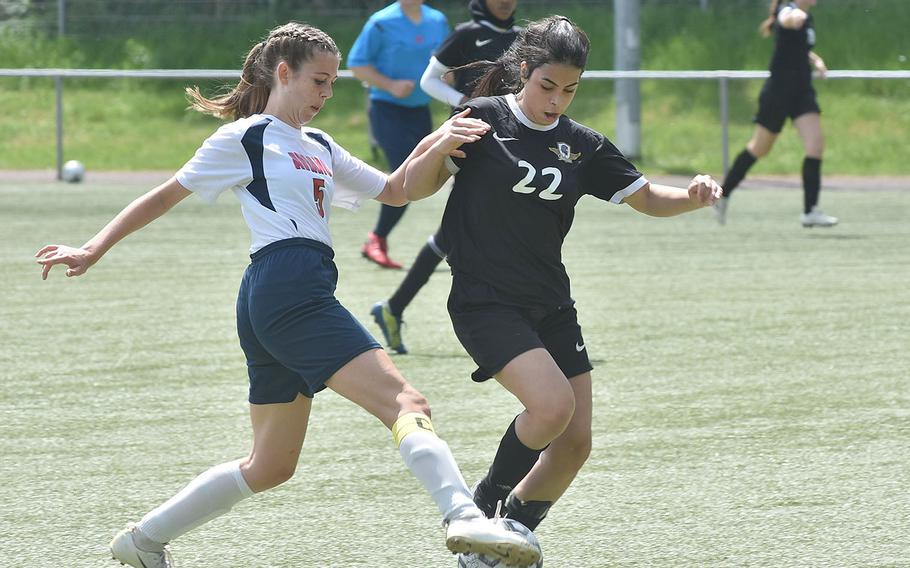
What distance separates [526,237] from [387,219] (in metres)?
5.65

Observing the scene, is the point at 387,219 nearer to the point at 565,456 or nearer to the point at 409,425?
the point at 565,456

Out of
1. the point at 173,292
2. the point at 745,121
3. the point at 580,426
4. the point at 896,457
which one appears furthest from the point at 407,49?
the point at 745,121

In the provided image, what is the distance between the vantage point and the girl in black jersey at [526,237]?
4.09 meters

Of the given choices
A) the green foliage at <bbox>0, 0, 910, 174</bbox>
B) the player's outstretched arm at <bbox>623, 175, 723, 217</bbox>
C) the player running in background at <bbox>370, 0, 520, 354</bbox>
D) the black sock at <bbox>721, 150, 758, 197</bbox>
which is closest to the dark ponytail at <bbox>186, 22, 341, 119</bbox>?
the player's outstretched arm at <bbox>623, 175, 723, 217</bbox>

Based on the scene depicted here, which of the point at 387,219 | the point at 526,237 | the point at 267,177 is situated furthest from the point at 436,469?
the point at 387,219

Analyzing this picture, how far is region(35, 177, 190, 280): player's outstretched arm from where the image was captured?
12.7ft

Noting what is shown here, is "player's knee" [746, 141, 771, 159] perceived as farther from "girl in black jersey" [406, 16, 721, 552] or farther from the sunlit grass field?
"girl in black jersey" [406, 16, 721, 552]

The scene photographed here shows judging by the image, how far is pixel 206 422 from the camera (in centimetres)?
590

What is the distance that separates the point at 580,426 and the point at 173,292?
549 centimetres

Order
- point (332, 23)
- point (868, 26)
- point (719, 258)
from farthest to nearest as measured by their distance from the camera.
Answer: point (332, 23)
point (868, 26)
point (719, 258)

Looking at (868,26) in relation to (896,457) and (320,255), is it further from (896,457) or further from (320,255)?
(320,255)

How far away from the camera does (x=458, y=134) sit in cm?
407

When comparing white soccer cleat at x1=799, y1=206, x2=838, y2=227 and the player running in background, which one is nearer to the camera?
the player running in background

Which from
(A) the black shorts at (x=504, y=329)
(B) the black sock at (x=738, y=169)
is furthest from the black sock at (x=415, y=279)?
(B) the black sock at (x=738, y=169)
